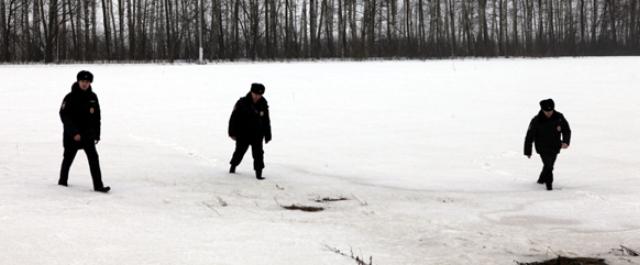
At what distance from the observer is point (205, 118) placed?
19.2 meters

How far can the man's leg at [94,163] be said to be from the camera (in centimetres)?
895

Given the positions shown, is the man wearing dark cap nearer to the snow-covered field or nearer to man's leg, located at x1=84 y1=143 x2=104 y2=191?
the snow-covered field

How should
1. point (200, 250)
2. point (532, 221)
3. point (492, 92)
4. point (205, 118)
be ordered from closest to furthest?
point (200, 250), point (532, 221), point (205, 118), point (492, 92)

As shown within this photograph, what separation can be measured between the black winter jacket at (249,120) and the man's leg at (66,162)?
266cm

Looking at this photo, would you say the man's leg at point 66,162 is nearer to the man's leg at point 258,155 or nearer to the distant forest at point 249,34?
the man's leg at point 258,155

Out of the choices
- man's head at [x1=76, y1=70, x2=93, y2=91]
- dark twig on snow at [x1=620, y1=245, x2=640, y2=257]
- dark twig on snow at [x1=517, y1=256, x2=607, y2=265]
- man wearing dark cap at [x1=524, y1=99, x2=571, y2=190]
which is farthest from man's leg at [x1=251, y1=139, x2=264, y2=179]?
dark twig on snow at [x1=620, y1=245, x2=640, y2=257]

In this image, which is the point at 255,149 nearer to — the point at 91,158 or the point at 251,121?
the point at 251,121

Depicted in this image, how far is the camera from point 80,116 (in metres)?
8.87

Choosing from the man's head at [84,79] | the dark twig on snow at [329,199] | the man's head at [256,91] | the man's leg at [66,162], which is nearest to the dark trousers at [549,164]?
the dark twig on snow at [329,199]

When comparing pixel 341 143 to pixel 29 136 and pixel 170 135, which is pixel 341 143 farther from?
pixel 29 136

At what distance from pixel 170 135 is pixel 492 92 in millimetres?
12836

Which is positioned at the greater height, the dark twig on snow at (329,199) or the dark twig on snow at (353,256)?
the dark twig on snow at (353,256)

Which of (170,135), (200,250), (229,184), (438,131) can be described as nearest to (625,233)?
(200,250)

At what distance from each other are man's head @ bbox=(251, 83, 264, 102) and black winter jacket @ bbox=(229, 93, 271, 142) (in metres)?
0.08
